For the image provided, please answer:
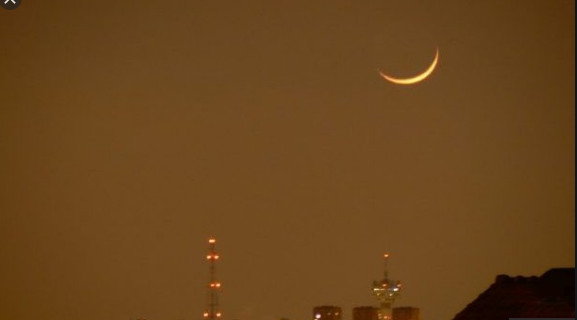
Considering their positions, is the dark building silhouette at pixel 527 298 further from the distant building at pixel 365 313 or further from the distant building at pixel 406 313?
the distant building at pixel 365 313

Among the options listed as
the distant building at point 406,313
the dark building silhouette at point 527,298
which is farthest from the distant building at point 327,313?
the dark building silhouette at point 527,298

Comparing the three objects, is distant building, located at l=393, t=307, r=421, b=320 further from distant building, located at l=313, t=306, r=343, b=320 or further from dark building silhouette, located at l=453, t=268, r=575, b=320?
dark building silhouette, located at l=453, t=268, r=575, b=320

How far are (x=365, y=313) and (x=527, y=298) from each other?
20344mm

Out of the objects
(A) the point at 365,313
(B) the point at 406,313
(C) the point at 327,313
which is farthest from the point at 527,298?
(C) the point at 327,313

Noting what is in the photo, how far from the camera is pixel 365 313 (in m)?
62.6

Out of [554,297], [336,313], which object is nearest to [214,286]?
[336,313]

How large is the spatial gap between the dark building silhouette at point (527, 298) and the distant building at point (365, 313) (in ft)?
50.1

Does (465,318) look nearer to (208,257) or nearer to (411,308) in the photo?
(411,308)

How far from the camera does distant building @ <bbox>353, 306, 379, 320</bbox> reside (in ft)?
204

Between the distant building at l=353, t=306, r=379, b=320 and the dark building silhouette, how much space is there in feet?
50.1

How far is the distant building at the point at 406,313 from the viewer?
5953 cm

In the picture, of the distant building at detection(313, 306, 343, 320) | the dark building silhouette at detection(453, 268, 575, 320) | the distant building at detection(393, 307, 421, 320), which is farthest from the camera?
the distant building at detection(313, 306, 343, 320)

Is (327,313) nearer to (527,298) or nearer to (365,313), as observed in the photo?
(365,313)

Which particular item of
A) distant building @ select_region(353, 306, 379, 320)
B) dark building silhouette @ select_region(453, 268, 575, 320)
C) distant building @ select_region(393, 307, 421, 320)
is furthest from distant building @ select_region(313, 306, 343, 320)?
dark building silhouette @ select_region(453, 268, 575, 320)
